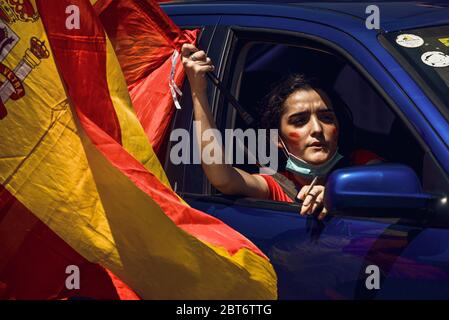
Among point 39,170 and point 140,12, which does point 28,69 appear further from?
point 140,12

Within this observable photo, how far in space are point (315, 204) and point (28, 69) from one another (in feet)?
3.70

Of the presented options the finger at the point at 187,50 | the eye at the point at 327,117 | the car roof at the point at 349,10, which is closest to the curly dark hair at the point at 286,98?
the eye at the point at 327,117

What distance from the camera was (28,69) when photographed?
4.18 metres

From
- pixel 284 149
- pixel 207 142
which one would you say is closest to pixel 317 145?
pixel 284 149

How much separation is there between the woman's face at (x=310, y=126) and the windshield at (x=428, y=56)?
56 cm

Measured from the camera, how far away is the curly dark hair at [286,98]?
15.8 ft

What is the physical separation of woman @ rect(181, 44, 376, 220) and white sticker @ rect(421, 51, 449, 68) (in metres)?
0.60

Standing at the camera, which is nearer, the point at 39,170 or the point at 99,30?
the point at 39,170

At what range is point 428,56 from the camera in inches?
164

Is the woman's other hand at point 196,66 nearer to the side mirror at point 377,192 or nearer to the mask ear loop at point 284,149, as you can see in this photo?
the mask ear loop at point 284,149

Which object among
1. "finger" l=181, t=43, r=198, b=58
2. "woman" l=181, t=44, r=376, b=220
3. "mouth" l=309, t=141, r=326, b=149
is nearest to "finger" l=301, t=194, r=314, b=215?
"woman" l=181, t=44, r=376, b=220
